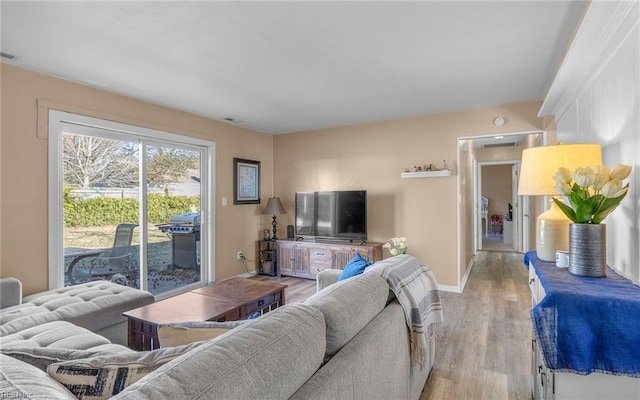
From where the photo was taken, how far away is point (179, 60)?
8.46 feet

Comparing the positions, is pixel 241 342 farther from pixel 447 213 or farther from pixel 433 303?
pixel 447 213

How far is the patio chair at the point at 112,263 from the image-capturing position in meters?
3.22

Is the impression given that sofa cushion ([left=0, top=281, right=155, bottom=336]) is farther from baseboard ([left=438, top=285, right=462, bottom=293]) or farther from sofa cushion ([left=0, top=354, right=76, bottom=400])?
baseboard ([left=438, top=285, right=462, bottom=293])

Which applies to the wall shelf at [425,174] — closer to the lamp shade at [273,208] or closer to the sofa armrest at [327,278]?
the lamp shade at [273,208]

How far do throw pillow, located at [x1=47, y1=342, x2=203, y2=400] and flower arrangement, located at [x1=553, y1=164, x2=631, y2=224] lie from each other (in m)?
1.72

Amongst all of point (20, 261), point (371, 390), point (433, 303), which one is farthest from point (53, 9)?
point (433, 303)

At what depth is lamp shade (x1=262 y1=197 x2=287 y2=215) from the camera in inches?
205

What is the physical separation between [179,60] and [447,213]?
140 inches

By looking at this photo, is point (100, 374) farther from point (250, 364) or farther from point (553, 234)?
point (553, 234)

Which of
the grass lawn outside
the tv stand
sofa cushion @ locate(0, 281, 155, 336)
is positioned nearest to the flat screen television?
the tv stand

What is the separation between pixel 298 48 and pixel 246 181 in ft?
9.87

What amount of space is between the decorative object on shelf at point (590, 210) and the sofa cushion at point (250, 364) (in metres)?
1.22

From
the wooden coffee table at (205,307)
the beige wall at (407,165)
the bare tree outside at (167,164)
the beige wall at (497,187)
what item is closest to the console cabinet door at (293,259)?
the beige wall at (407,165)

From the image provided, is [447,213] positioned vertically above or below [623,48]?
below
